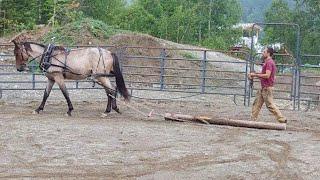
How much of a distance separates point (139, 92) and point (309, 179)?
12.1 m

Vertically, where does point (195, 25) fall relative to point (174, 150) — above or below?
above

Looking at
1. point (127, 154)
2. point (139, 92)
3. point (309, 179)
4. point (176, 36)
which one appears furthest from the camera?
point (176, 36)

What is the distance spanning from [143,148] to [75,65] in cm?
398

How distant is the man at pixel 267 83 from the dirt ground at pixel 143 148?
51cm

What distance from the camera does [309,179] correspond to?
7477mm

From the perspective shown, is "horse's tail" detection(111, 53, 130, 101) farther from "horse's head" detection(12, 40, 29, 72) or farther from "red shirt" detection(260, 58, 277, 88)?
"red shirt" detection(260, 58, 277, 88)

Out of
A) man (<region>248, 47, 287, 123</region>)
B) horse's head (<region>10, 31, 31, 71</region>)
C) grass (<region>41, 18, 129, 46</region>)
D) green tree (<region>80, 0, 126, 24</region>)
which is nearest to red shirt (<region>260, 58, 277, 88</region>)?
man (<region>248, 47, 287, 123</region>)

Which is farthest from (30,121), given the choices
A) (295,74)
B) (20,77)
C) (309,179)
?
(20,77)

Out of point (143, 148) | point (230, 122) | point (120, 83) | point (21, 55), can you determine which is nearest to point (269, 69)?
point (230, 122)

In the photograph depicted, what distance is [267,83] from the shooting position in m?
11.8

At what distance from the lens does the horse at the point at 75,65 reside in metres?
12.4

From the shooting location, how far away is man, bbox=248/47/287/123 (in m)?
11.6

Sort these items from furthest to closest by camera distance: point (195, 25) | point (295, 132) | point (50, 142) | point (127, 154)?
point (195, 25) < point (295, 132) < point (50, 142) < point (127, 154)

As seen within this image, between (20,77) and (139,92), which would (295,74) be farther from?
(20,77)
